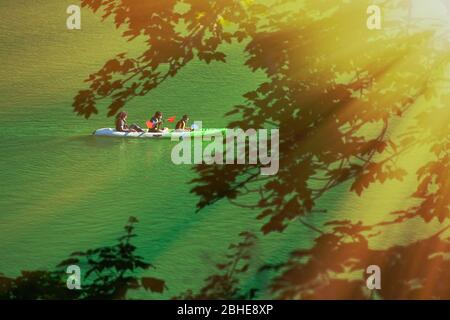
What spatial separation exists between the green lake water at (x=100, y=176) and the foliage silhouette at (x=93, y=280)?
19 centimetres

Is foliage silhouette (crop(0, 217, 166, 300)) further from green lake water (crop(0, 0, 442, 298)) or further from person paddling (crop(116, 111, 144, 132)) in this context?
person paddling (crop(116, 111, 144, 132))

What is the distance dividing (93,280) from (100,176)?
267 cm

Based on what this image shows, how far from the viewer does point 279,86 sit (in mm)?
6262

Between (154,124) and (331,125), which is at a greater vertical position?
(154,124)

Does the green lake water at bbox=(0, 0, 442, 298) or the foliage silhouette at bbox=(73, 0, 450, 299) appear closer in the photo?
the foliage silhouette at bbox=(73, 0, 450, 299)

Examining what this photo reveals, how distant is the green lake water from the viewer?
627 cm

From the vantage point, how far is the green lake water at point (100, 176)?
20.6 ft

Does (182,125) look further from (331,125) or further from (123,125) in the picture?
(331,125)

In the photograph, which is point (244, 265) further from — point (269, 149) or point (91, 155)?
point (91, 155)

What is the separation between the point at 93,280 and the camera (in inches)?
216

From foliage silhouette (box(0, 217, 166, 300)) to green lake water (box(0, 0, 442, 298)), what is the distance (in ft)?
0.63

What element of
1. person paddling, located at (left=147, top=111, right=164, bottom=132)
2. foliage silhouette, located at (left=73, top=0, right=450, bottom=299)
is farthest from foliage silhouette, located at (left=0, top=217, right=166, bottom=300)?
person paddling, located at (left=147, top=111, right=164, bottom=132)

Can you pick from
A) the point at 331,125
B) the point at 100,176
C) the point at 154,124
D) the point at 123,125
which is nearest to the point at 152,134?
the point at 154,124

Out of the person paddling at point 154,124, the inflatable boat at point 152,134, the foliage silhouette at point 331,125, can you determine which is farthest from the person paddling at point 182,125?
the foliage silhouette at point 331,125
